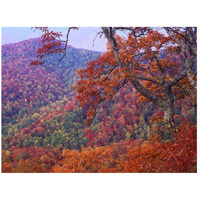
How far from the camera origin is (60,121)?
348 cm

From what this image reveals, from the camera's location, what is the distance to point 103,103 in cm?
349

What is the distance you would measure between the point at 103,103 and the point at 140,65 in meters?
0.86

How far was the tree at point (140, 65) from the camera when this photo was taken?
342 cm

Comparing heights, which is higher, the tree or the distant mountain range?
the distant mountain range

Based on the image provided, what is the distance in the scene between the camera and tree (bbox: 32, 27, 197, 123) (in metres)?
3.42

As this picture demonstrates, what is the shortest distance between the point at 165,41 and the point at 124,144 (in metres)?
1.78

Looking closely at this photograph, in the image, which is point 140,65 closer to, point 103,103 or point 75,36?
point 103,103

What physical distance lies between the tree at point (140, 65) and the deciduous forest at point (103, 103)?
2 centimetres

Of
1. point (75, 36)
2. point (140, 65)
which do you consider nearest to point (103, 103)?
point (140, 65)

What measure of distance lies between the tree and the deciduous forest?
0.02 meters
